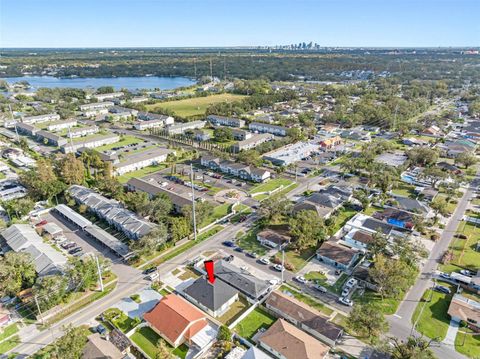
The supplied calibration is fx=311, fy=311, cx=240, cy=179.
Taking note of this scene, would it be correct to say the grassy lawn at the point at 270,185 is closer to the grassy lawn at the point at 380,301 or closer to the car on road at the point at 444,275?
the grassy lawn at the point at 380,301

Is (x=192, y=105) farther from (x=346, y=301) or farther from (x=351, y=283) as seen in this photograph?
(x=346, y=301)

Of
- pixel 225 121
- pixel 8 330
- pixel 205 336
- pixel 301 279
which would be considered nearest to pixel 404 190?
pixel 301 279

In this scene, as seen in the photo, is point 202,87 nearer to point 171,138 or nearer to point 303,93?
point 303,93

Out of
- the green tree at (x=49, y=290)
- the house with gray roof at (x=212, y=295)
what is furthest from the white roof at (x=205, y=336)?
the green tree at (x=49, y=290)

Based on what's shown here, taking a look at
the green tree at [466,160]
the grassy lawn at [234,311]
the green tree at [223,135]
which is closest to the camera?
the grassy lawn at [234,311]

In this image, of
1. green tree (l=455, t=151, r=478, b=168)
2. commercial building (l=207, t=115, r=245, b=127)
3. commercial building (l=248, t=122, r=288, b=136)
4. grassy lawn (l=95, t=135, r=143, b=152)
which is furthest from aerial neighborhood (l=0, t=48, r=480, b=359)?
commercial building (l=207, t=115, r=245, b=127)
